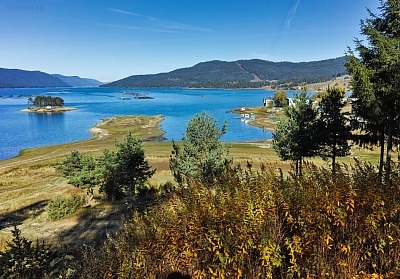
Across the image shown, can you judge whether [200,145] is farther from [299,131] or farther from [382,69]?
[382,69]

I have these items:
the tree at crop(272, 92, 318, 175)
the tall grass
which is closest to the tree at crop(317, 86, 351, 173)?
the tree at crop(272, 92, 318, 175)

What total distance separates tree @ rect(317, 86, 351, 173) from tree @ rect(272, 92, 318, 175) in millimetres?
856

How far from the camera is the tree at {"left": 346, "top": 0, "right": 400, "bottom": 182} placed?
13852 millimetres

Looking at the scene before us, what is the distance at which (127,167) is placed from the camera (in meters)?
22.2

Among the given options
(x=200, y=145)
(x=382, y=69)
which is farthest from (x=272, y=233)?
(x=200, y=145)

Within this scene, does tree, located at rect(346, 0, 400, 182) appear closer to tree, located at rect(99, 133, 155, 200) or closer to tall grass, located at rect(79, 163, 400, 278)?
tall grass, located at rect(79, 163, 400, 278)

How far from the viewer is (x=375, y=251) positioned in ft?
13.8

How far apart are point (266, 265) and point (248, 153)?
157 feet

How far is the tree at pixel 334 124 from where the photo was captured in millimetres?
20672

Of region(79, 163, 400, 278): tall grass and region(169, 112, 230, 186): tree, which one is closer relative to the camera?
region(79, 163, 400, 278): tall grass

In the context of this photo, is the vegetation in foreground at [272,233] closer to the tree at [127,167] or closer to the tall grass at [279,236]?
the tall grass at [279,236]

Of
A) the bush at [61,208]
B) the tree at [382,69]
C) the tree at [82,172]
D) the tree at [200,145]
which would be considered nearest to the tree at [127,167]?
the tree at [82,172]

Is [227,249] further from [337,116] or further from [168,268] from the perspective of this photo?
[337,116]

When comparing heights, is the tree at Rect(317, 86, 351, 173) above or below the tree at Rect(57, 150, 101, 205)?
above
